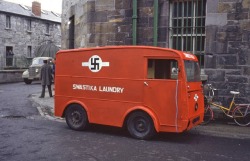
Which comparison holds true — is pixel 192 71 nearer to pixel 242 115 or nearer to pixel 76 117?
pixel 242 115

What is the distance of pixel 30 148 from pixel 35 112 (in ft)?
16.5

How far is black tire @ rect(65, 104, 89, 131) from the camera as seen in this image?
8.44 meters

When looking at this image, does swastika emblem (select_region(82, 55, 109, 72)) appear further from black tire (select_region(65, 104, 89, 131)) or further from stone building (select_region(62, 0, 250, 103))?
stone building (select_region(62, 0, 250, 103))

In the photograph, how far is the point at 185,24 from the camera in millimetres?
10562

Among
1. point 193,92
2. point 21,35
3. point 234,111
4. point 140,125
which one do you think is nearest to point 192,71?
point 193,92

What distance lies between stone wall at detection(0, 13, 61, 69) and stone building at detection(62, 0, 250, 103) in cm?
2438

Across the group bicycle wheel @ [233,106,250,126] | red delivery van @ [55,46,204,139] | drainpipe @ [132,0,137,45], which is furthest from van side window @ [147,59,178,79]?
drainpipe @ [132,0,137,45]

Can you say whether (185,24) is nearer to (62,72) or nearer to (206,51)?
(206,51)

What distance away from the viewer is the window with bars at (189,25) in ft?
34.1

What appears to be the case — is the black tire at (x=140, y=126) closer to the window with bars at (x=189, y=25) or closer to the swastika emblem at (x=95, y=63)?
the swastika emblem at (x=95, y=63)

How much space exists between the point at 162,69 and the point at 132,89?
Answer: 2.89 feet

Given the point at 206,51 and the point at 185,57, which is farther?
the point at 206,51

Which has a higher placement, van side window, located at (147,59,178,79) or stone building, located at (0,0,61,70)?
stone building, located at (0,0,61,70)

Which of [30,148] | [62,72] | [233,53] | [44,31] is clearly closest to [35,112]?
[62,72]
